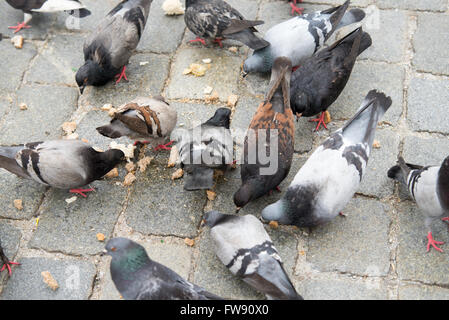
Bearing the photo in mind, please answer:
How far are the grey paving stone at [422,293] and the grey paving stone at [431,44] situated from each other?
2.39 metres

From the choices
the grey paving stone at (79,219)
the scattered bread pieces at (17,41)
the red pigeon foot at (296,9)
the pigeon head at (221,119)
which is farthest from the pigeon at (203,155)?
the scattered bread pieces at (17,41)

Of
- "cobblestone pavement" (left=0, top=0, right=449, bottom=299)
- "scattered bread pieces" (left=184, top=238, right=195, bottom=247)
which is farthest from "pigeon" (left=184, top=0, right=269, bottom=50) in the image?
"scattered bread pieces" (left=184, top=238, right=195, bottom=247)

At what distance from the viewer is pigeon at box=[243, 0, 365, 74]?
483cm

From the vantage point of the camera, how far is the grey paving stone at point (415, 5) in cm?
557

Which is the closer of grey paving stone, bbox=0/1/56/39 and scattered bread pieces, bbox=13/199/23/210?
scattered bread pieces, bbox=13/199/23/210

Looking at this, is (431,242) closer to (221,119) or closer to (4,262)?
(221,119)

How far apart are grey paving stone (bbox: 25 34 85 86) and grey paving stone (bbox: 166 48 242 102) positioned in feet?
3.39

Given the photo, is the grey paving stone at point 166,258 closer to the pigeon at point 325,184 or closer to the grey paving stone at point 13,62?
the pigeon at point 325,184

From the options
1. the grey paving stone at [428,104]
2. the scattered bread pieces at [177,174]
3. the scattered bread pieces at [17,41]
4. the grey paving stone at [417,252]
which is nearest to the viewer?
the grey paving stone at [417,252]

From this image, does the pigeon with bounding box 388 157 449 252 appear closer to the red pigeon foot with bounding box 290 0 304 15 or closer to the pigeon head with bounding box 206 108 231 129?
the pigeon head with bounding box 206 108 231 129

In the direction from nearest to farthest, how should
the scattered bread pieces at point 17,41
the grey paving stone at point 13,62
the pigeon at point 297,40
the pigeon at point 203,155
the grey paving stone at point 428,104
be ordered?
the pigeon at point 203,155 → the grey paving stone at point 428,104 → the pigeon at point 297,40 → the grey paving stone at point 13,62 → the scattered bread pieces at point 17,41

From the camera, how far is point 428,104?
467cm

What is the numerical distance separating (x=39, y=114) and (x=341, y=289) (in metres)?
3.14
